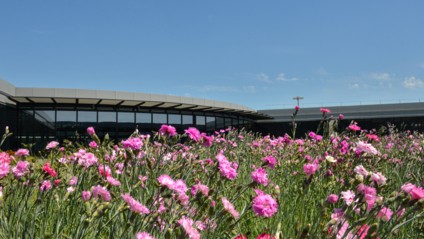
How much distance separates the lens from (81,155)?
8.01 ft

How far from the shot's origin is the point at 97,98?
1592 centimetres

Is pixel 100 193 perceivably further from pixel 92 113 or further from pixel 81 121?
pixel 92 113

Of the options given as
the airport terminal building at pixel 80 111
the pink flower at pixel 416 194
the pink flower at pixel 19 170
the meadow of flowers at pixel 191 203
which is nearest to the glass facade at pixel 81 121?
the airport terminal building at pixel 80 111

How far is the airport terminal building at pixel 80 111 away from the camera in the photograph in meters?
15.2

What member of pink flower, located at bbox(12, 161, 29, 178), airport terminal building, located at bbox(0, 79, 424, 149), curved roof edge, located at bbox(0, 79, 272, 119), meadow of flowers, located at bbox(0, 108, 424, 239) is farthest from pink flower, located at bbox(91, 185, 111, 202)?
curved roof edge, located at bbox(0, 79, 272, 119)

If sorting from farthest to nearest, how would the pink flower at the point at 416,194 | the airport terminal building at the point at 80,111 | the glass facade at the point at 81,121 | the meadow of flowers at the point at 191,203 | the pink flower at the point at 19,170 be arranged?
the glass facade at the point at 81,121 < the airport terminal building at the point at 80,111 < the pink flower at the point at 19,170 < the meadow of flowers at the point at 191,203 < the pink flower at the point at 416,194

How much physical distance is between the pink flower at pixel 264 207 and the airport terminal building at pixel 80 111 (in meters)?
13.8

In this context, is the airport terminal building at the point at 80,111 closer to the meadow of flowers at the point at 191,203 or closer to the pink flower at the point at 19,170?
the meadow of flowers at the point at 191,203

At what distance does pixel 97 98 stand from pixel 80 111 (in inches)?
73.8

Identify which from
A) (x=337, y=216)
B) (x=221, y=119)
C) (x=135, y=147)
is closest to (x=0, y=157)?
(x=135, y=147)

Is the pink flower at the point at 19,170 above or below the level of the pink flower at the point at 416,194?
below

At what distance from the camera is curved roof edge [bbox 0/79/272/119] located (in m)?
15.0

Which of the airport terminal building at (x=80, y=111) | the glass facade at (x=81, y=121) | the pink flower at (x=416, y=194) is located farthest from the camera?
the glass facade at (x=81, y=121)

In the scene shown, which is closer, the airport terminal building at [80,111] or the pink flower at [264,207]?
the pink flower at [264,207]
